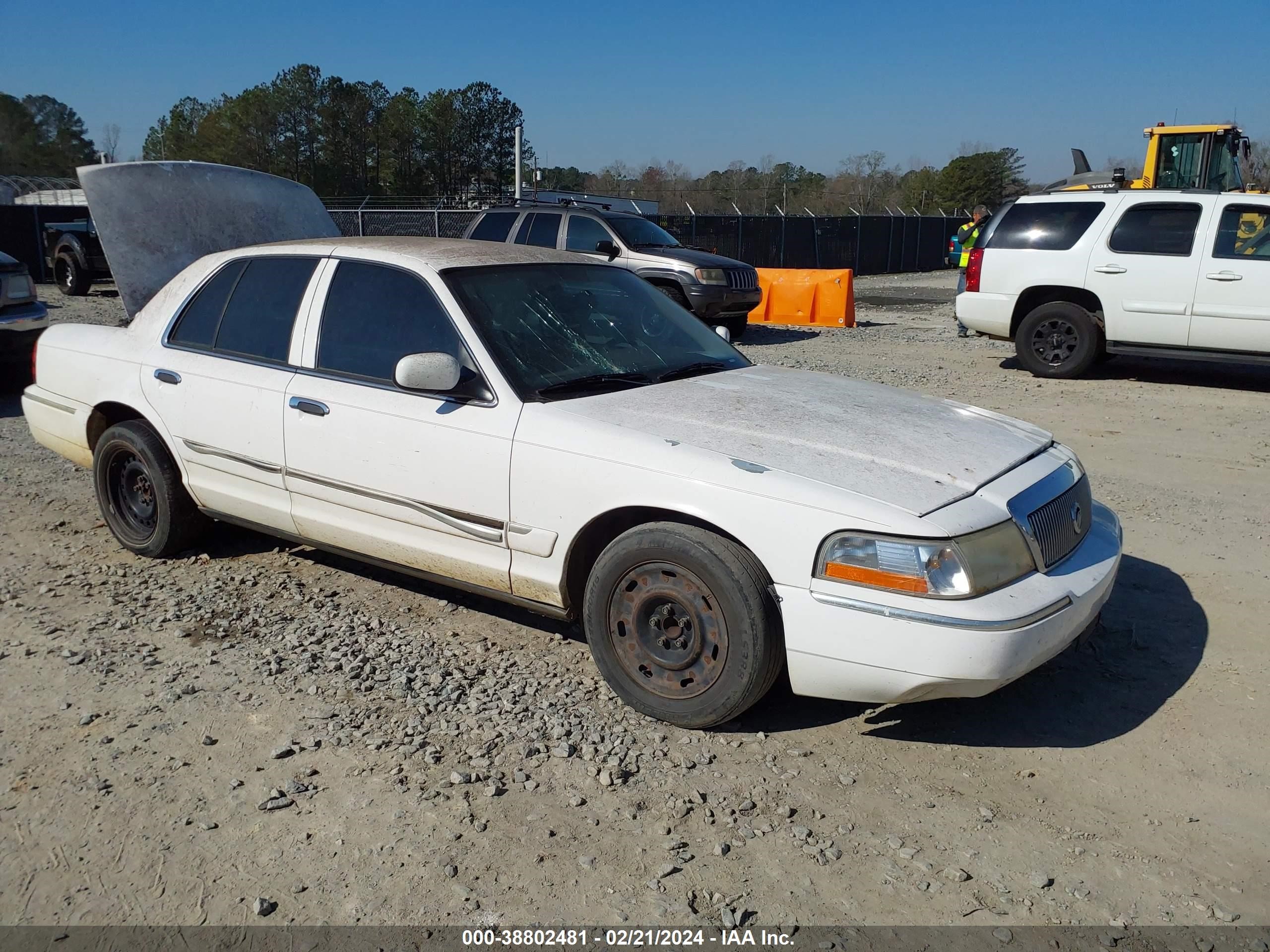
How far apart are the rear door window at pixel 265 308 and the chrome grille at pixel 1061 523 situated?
322cm

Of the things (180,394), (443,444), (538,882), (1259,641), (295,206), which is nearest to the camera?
(538,882)

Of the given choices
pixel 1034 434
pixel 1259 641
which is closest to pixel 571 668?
pixel 1034 434

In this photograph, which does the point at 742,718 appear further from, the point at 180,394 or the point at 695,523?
the point at 180,394

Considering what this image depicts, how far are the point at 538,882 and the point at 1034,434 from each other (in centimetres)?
265

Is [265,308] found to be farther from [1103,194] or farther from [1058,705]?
[1103,194]

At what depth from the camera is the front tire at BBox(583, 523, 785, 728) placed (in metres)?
3.32

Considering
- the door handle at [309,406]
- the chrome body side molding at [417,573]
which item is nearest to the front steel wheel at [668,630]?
the chrome body side molding at [417,573]

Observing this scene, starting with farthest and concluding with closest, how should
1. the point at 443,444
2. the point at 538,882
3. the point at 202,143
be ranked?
the point at 202,143
the point at 443,444
the point at 538,882

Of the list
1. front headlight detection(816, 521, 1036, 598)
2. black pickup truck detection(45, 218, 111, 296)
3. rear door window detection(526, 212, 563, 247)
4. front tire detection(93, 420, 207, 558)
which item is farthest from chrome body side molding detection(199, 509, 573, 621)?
black pickup truck detection(45, 218, 111, 296)

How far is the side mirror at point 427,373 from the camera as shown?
3824 millimetres

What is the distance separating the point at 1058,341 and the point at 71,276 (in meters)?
18.6

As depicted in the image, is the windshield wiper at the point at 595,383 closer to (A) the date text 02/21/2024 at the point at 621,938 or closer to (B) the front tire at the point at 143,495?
(A) the date text 02/21/2024 at the point at 621,938

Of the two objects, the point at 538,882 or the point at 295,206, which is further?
the point at 295,206

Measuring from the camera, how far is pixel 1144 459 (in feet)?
24.4
